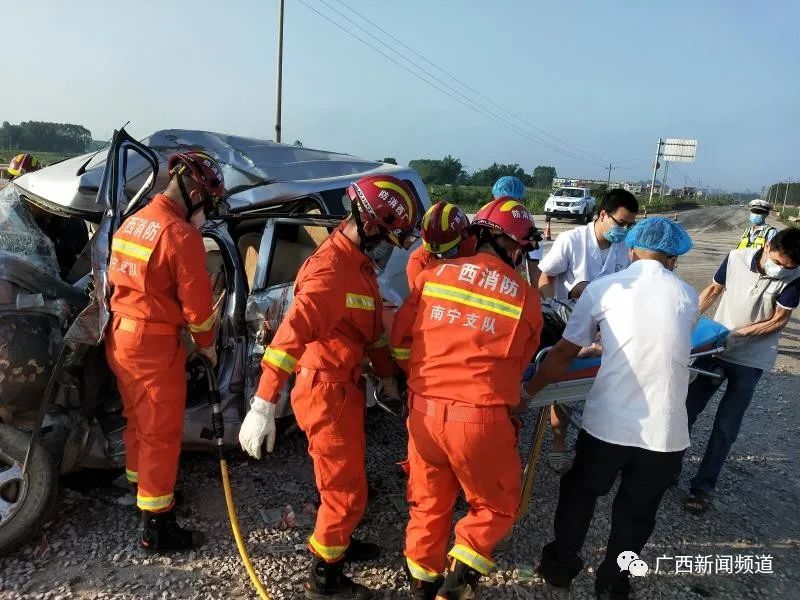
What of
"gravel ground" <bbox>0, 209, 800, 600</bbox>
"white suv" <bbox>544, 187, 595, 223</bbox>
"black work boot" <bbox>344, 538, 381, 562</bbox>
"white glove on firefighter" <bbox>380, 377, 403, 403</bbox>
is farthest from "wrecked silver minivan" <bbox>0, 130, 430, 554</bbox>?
"white suv" <bbox>544, 187, 595, 223</bbox>

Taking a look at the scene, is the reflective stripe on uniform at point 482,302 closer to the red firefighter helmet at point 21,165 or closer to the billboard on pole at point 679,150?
the red firefighter helmet at point 21,165

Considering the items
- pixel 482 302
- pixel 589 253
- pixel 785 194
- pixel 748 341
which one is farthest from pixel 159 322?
pixel 785 194

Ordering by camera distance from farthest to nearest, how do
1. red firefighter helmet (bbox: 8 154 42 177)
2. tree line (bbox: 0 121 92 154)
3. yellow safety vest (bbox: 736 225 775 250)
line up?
tree line (bbox: 0 121 92 154)
red firefighter helmet (bbox: 8 154 42 177)
yellow safety vest (bbox: 736 225 775 250)

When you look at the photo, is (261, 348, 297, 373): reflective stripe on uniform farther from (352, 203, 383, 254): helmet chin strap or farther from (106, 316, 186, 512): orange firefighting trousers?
(106, 316, 186, 512): orange firefighting trousers

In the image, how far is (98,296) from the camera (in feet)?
9.27

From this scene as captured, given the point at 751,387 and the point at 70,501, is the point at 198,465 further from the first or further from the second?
the point at 751,387

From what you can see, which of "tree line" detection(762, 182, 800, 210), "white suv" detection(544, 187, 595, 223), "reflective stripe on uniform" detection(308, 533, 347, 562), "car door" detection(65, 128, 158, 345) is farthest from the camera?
"tree line" detection(762, 182, 800, 210)

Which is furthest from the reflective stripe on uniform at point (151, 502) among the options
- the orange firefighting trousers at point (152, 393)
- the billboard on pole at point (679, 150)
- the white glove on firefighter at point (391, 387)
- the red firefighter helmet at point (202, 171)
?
the billboard on pole at point (679, 150)

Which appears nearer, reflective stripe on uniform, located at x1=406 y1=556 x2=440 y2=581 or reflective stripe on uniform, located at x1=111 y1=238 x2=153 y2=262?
reflective stripe on uniform, located at x1=406 y1=556 x2=440 y2=581

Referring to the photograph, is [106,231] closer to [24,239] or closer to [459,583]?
[24,239]

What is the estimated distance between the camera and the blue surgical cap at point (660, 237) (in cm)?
256

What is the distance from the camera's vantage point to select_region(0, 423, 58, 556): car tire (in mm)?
2648

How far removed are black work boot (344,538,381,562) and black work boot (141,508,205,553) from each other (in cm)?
78

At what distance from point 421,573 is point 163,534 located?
1271mm
